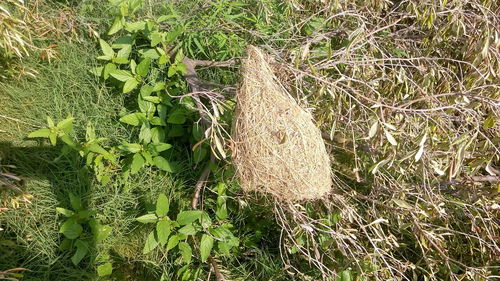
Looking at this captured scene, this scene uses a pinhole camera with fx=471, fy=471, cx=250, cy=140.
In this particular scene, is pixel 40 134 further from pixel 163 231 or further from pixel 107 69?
pixel 163 231

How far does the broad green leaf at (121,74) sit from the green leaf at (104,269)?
36.8 inches

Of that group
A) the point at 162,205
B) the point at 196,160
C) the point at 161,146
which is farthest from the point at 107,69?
the point at 162,205

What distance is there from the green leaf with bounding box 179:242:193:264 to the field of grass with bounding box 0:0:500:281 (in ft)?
0.04

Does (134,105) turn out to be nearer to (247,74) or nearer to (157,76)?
(157,76)

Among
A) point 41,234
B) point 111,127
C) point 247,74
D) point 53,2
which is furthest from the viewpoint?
point 53,2

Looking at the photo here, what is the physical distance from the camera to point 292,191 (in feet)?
6.39

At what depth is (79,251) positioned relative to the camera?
7.55 feet

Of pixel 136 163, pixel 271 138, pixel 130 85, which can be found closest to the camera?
pixel 271 138

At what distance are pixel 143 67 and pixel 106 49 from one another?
22cm

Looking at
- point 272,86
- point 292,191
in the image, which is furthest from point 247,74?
point 292,191

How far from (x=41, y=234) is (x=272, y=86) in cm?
138

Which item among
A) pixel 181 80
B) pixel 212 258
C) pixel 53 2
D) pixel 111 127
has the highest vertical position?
pixel 53 2

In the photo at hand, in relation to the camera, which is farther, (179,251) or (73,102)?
(73,102)

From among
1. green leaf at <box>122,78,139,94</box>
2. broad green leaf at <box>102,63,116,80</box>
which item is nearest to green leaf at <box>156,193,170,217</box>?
green leaf at <box>122,78,139,94</box>
